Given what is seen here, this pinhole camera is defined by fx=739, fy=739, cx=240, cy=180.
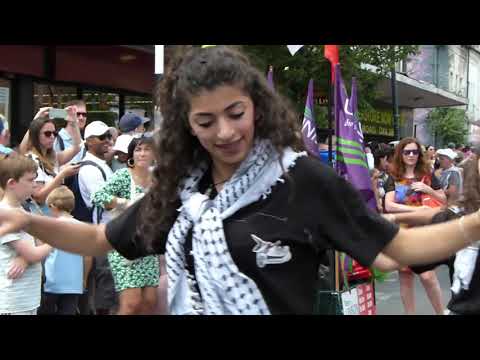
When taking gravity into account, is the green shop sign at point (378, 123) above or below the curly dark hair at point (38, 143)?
above

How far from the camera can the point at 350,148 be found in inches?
243

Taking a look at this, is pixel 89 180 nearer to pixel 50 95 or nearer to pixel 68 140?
pixel 68 140

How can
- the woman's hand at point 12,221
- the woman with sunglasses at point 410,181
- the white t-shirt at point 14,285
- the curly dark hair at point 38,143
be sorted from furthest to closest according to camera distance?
the woman with sunglasses at point 410,181
the curly dark hair at point 38,143
the white t-shirt at point 14,285
the woman's hand at point 12,221

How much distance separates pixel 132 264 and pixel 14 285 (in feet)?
3.29

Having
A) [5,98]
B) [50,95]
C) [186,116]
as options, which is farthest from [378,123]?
[186,116]

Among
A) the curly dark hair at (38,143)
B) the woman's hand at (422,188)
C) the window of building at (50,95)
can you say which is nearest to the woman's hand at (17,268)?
the curly dark hair at (38,143)

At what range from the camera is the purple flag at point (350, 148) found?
19.8 feet

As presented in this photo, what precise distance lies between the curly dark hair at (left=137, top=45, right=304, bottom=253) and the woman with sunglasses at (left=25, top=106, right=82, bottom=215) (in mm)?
3488

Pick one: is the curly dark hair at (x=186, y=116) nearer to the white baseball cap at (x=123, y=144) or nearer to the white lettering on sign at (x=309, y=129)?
the white lettering on sign at (x=309, y=129)

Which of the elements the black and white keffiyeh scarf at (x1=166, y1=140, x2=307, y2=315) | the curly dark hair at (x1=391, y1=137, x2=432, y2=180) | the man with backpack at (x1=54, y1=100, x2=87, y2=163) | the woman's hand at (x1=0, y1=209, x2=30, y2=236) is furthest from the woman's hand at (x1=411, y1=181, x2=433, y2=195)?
the woman's hand at (x1=0, y1=209, x2=30, y2=236)

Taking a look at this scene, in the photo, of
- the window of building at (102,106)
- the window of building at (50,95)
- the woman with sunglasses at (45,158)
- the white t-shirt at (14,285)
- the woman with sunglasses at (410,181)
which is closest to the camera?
the white t-shirt at (14,285)
